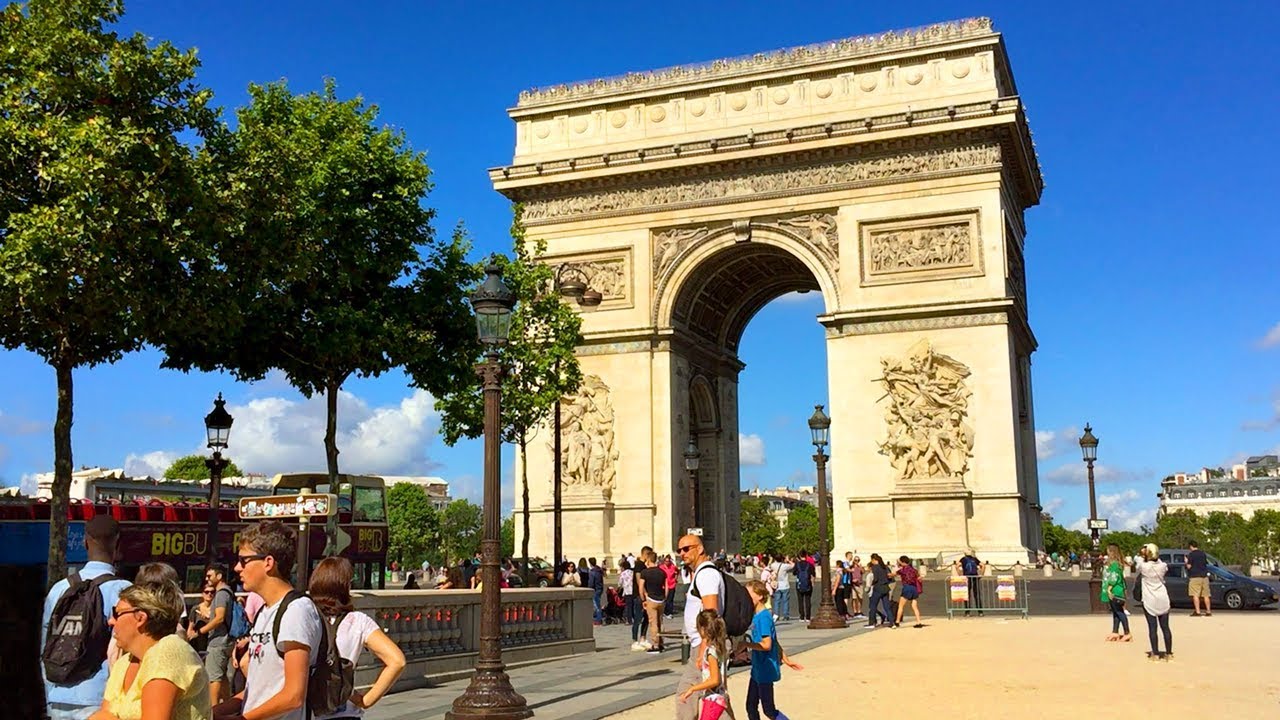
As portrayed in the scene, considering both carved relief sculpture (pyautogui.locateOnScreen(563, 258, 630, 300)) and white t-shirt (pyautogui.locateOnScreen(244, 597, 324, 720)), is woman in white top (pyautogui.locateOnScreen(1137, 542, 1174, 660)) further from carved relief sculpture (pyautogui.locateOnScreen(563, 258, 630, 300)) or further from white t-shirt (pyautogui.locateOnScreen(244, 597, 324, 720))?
carved relief sculpture (pyautogui.locateOnScreen(563, 258, 630, 300))

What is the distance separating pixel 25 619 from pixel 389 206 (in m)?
15.9

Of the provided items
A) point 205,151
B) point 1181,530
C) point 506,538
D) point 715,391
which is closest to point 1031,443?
point 715,391

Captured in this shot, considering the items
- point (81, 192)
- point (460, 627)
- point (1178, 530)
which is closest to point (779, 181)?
point (460, 627)

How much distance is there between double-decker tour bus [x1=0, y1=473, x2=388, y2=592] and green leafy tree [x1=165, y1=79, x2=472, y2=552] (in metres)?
2.78

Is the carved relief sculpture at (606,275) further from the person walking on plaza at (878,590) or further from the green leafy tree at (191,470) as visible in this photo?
the green leafy tree at (191,470)

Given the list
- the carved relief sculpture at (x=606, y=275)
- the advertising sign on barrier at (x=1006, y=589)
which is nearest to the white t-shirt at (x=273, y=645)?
the advertising sign on barrier at (x=1006, y=589)

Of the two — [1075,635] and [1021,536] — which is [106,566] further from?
[1021,536]

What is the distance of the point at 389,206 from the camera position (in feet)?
72.1

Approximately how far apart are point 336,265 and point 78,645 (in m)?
16.5

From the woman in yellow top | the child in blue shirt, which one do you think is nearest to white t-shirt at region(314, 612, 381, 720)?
the woman in yellow top

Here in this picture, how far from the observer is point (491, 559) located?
37.5 feet

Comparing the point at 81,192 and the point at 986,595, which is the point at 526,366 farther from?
the point at 81,192

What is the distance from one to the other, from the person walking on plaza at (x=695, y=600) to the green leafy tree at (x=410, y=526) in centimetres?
10073

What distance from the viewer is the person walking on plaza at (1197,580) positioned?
26.6 metres
